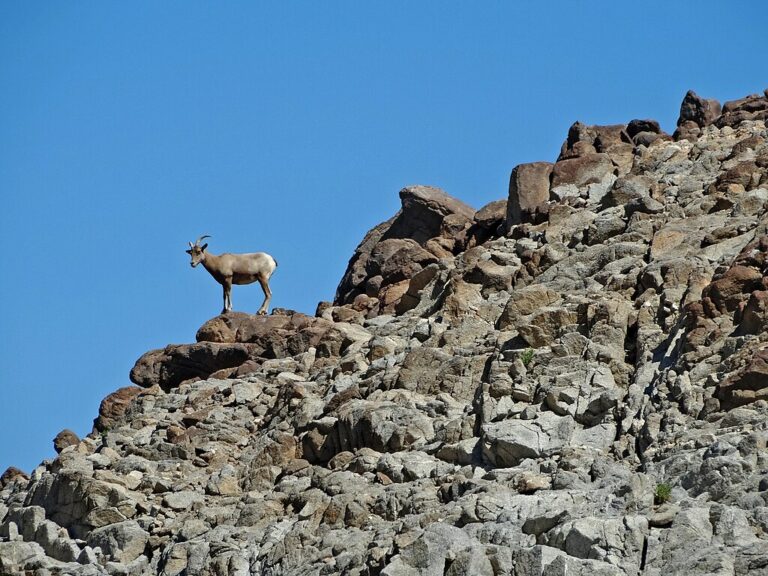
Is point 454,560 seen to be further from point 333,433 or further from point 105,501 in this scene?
point 105,501

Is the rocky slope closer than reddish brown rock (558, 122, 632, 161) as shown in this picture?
Yes

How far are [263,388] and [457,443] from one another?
30.7 ft

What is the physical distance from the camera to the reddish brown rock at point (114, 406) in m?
37.9

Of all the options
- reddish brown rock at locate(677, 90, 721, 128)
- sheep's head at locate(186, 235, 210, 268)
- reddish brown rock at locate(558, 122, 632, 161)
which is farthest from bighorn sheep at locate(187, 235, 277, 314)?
reddish brown rock at locate(677, 90, 721, 128)

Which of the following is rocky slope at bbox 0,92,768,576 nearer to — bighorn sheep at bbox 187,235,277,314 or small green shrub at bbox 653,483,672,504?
small green shrub at bbox 653,483,672,504

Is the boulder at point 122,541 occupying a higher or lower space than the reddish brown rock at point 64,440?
lower

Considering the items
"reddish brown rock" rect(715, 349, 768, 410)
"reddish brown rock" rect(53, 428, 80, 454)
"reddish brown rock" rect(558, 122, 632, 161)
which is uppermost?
"reddish brown rock" rect(558, 122, 632, 161)

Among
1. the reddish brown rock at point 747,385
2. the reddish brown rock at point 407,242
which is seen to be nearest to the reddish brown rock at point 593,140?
the reddish brown rock at point 407,242

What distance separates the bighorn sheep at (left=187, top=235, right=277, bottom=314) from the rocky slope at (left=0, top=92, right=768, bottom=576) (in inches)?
197

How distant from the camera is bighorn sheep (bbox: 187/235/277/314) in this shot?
4556cm

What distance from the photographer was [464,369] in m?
29.0

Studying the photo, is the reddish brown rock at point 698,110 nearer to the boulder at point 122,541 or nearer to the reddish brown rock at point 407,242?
the reddish brown rock at point 407,242

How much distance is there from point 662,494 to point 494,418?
5515 millimetres

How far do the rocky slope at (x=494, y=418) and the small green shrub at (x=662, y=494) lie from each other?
0.03 m
